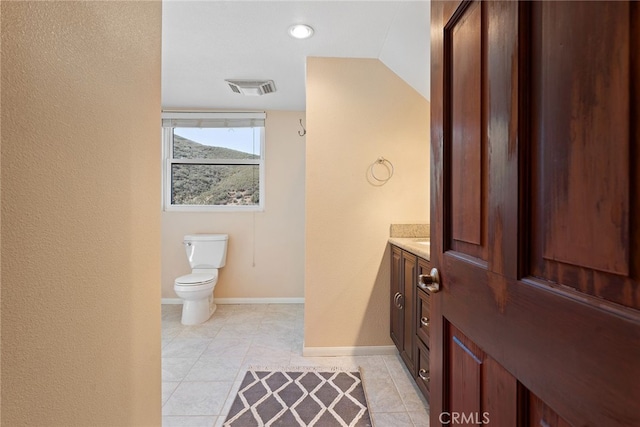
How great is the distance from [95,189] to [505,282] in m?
0.92

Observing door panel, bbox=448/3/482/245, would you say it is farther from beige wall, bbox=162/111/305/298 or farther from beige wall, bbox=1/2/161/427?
beige wall, bbox=162/111/305/298

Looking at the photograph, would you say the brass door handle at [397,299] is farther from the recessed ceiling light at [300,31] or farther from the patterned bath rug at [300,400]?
the recessed ceiling light at [300,31]

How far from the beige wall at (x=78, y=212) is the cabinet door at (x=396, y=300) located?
1513 mm

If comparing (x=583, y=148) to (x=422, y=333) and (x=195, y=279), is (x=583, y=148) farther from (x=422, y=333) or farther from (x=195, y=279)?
(x=195, y=279)

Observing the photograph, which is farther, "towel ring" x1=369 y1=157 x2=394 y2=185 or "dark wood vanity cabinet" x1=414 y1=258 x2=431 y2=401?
"towel ring" x1=369 y1=157 x2=394 y2=185

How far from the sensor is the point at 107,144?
720mm

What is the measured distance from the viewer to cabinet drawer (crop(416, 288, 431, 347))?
1.52 meters

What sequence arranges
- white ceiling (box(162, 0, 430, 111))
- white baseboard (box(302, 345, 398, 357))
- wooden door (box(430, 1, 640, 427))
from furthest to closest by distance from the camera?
white baseboard (box(302, 345, 398, 357)), white ceiling (box(162, 0, 430, 111)), wooden door (box(430, 1, 640, 427))

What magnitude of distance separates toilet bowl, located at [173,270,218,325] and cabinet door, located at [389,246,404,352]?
1.79 meters

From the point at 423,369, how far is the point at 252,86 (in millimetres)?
2579

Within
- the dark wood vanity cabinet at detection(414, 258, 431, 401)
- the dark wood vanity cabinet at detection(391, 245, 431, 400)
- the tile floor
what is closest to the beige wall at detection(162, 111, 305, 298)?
the tile floor

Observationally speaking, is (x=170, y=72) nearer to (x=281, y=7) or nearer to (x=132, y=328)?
(x=281, y=7)

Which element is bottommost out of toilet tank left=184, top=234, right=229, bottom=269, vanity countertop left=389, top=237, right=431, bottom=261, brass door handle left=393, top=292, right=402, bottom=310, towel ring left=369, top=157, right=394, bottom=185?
brass door handle left=393, top=292, right=402, bottom=310

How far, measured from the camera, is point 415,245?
5.88ft
